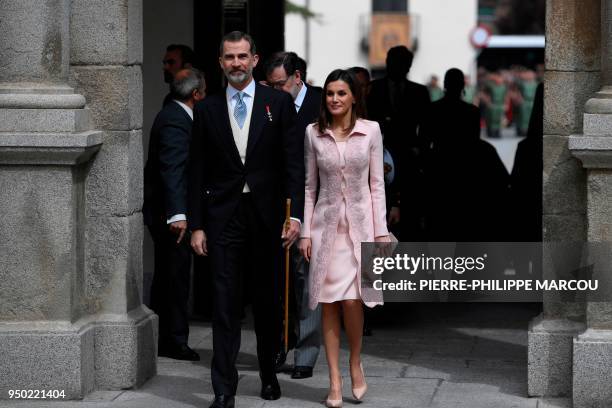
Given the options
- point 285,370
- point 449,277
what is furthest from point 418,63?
point 285,370

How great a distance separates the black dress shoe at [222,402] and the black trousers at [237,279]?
22 millimetres

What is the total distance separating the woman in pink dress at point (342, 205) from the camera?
8305 millimetres

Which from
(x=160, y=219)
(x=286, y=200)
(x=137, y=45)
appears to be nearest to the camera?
(x=286, y=200)

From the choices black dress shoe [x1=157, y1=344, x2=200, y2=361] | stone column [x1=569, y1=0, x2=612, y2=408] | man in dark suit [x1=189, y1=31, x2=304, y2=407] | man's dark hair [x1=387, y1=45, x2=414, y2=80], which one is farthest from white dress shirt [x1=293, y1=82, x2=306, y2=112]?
man's dark hair [x1=387, y1=45, x2=414, y2=80]

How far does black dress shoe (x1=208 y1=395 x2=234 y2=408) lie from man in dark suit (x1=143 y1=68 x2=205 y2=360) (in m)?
1.76

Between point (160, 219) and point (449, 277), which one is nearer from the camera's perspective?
point (160, 219)

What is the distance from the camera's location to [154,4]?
1234 cm

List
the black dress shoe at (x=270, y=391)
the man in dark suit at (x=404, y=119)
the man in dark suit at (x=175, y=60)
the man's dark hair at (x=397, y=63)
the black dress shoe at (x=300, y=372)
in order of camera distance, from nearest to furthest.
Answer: the black dress shoe at (x=270, y=391) < the black dress shoe at (x=300, y=372) < the man in dark suit at (x=175, y=60) < the man in dark suit at (x=404, y=119) < the man's dark hair at (x=397, y=63)

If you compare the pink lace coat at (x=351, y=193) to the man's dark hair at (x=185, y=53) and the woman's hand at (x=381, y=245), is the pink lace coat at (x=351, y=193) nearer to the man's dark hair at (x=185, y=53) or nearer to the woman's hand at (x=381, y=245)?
the woman's hand at (x=381, y=245)

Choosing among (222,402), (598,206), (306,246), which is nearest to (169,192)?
(306,246)

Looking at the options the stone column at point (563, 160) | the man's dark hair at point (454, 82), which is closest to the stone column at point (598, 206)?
the stone column at point (563, 160)

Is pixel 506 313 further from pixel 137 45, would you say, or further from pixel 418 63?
pixel 418 63

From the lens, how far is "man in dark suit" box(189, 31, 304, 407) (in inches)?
328

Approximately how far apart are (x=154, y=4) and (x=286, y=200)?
434 cm
